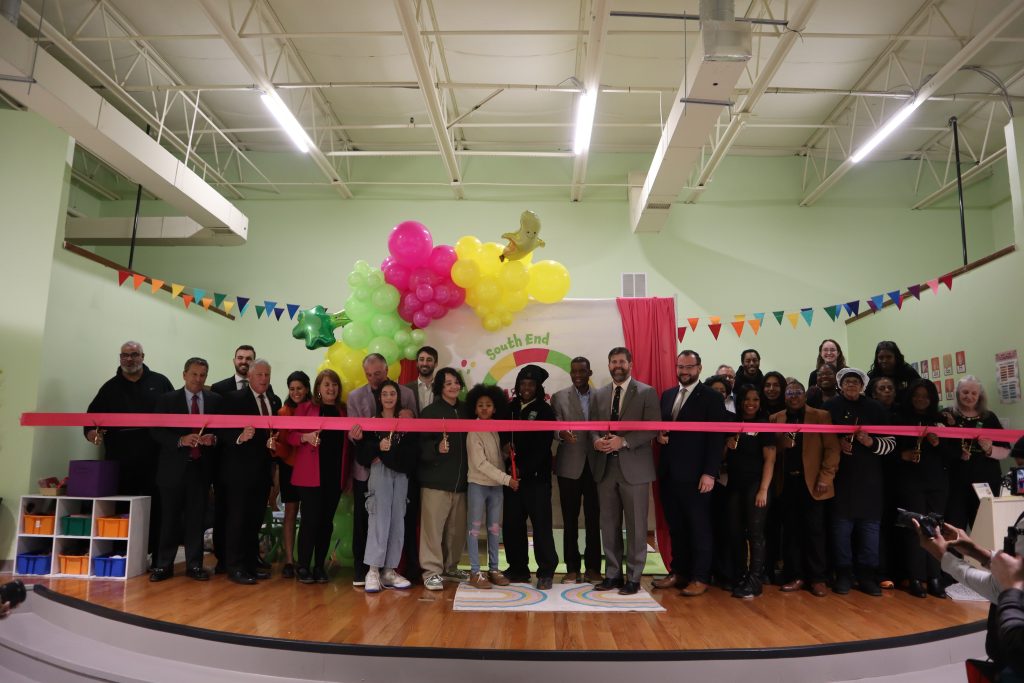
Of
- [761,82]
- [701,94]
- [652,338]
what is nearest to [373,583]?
[652,338]

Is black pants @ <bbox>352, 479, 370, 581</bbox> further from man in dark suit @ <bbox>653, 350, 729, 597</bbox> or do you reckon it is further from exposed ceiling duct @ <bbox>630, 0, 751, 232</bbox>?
exposed ceiling duct @ <bbox>630, 0, 751, 232</bbox>

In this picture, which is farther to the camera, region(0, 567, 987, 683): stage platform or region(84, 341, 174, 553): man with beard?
region(84, 341, 174, 553): man with beard

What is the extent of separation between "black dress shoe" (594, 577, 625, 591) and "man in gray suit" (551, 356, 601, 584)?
24 cm

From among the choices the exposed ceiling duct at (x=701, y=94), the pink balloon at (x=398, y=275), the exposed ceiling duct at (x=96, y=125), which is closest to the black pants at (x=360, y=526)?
the pink balloon at (x=398, y=275)

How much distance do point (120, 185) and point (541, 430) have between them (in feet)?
30.3

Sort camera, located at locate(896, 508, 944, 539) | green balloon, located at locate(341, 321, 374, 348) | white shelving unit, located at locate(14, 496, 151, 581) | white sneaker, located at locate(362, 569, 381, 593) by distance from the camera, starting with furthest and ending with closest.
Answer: green balloon, located at locate(341, 321, 374, 348) < white shelving unit, located at locate(14, 496, 151, 581) < white sneaker, located at locate(362, 569, 381, 593) < camera, located at locate(896, 508, 944, 539)

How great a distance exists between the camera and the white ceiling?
6.93m

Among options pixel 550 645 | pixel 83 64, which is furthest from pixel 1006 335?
pixel 83 64

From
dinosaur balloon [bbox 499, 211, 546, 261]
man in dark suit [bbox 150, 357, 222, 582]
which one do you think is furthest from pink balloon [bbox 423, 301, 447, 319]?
man in dark suit [bbox 150, 357, 222, 582]

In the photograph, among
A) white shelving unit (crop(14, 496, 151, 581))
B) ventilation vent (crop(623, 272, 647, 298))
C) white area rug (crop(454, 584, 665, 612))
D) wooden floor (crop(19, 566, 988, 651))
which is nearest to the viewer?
wooden floor (crop(19, 566, 988, 651))

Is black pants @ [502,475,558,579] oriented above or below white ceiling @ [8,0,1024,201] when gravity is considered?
below

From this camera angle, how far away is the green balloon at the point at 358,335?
5344 millimetres

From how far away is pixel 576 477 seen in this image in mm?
4734

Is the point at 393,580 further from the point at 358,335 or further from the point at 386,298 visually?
the point at 386,298
